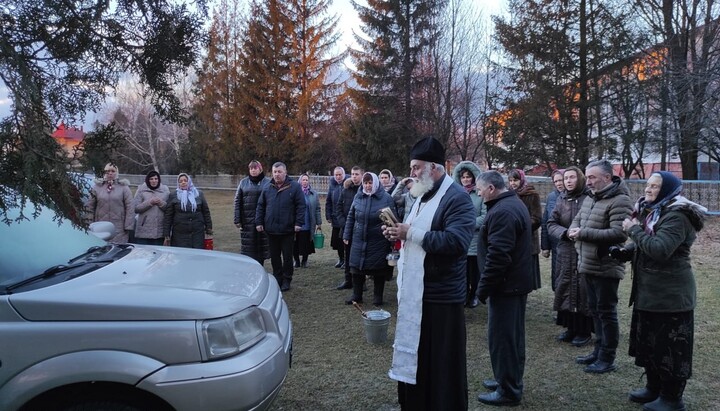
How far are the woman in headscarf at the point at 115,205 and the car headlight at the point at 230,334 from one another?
4.51 meters

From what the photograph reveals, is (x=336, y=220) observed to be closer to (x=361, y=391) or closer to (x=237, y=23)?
(x=361, y=391)

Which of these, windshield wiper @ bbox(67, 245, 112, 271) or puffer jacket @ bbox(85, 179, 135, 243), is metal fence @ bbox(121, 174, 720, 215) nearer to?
puffer jacket @ bbox(85, 179, 135, 243)

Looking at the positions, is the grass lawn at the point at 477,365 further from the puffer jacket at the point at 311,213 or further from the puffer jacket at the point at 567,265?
the puffer jacket at the point at 311,213

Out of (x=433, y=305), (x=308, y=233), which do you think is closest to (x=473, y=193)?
(x=433, y=305)

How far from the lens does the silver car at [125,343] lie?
2.33 meters

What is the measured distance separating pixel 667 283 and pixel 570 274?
56.9 inches

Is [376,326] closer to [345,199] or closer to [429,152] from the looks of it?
[429,152]

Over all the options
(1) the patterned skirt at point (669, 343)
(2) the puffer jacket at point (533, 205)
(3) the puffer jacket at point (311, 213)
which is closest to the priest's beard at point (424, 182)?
(1) the patterned skirt at point (669, 343)

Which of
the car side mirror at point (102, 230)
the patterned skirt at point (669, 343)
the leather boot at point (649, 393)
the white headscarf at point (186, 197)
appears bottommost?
the leather boot at point (649, 393)

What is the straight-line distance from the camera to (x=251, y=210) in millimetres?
7613

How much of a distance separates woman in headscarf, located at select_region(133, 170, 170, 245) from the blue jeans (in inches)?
216

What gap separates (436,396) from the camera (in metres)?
3.15

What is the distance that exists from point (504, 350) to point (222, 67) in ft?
119

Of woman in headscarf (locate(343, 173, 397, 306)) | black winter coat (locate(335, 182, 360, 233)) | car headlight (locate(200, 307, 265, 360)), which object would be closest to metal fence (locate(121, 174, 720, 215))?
black winter coat (locate(335, 182, 360, 233))
